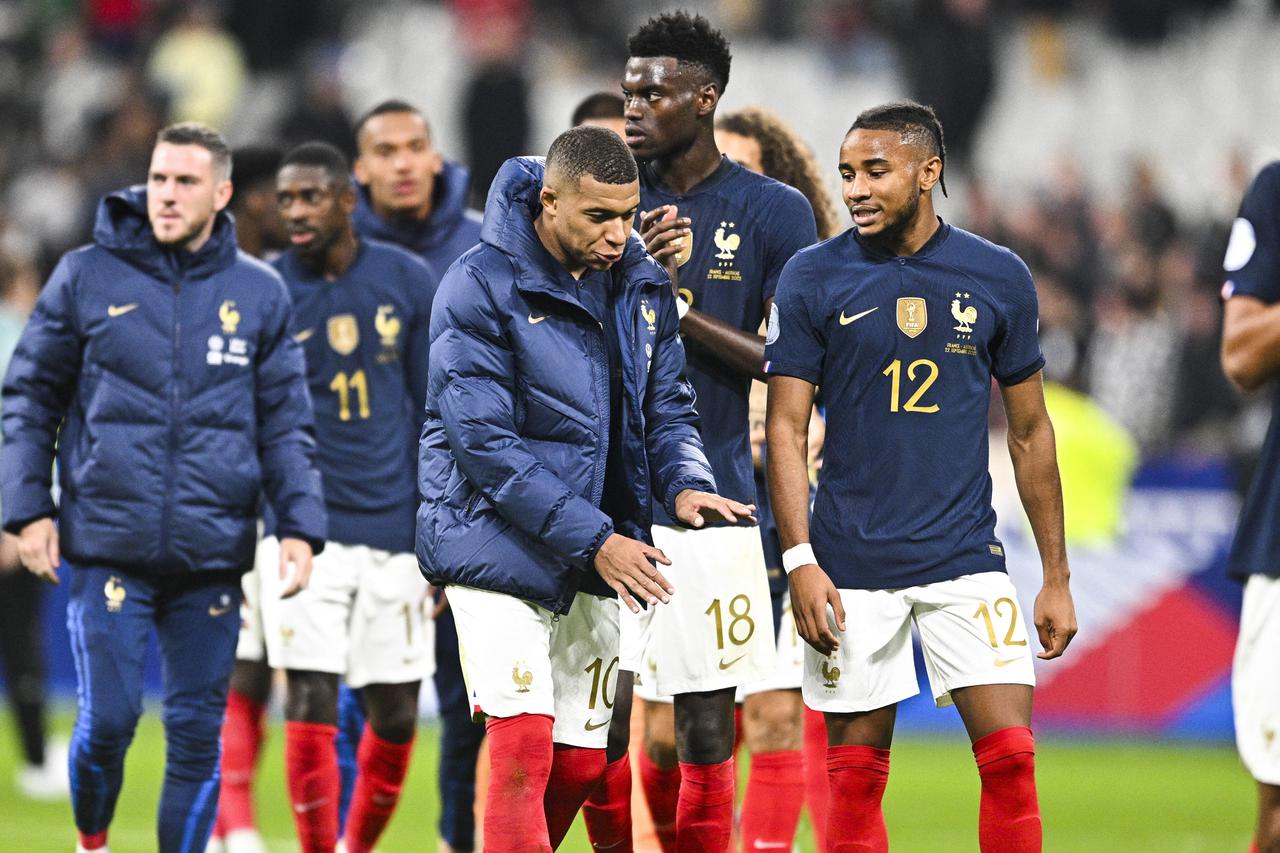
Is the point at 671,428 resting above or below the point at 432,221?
below

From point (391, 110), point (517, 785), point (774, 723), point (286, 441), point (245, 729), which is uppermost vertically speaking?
point (391, 110)

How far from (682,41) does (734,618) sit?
2.02 m

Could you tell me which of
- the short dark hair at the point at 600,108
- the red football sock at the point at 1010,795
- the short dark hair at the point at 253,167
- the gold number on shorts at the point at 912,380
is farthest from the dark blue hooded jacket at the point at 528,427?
the short dark hair at the point at 253,167

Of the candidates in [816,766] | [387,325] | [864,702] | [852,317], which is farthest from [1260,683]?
[387,325]

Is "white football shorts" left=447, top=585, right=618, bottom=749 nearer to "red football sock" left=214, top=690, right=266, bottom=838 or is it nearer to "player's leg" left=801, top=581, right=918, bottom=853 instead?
"player's leg" left=801, top=581, right=918, bottom=853

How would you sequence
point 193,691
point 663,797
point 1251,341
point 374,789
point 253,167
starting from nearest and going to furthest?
point 1251,341 < point 193,691 < point 663,797 < point 374,789 < point 253,167

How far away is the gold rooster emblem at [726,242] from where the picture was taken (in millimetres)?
6801

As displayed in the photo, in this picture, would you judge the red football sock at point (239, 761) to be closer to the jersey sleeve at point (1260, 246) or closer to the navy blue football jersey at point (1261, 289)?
the navy blue football jersey at point (1261, 289)

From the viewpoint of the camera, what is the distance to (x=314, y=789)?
294 inches

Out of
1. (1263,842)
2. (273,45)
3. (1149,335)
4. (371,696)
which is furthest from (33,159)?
(1263,842)

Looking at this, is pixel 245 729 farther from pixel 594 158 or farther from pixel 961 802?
pixel 961 802

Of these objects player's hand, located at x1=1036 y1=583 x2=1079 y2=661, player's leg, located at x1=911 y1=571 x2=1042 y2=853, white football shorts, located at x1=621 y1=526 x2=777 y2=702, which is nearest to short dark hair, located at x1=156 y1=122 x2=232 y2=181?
white football shorts, located at x1=621 y1=526 x2=777 y2=702

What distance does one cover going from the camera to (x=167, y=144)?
710 cm

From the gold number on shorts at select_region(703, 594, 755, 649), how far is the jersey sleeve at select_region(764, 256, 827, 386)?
0.99 meters
